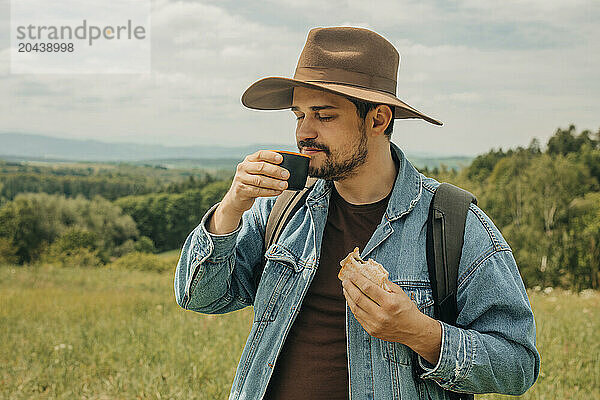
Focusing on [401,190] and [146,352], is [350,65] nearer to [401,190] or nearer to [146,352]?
[401,190]

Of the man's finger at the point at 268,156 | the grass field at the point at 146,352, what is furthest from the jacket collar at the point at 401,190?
the grass field at the point at 146,352

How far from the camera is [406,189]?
2418mm

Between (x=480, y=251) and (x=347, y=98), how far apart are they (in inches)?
31.3

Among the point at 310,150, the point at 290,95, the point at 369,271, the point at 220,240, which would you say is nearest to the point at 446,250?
the point at 369,271

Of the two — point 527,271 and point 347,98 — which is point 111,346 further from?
point 527,271

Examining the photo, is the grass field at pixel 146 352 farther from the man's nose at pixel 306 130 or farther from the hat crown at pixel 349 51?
the hat crown at pixel 349 51

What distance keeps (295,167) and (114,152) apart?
94.7 m

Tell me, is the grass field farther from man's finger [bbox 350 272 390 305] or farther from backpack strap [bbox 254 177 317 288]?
man's finger [bbox 350 272 390 305]

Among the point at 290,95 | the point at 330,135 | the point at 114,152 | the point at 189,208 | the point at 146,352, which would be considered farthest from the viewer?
the point at 114,152

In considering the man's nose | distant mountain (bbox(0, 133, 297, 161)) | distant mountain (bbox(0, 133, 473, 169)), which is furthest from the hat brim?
distant mountain (bbox(0, 133, 297, 161))

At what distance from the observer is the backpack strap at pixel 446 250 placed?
2.14 meters

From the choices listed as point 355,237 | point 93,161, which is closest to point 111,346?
point 355,237

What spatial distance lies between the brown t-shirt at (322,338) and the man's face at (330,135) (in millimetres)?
236

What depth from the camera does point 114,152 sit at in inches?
3637
